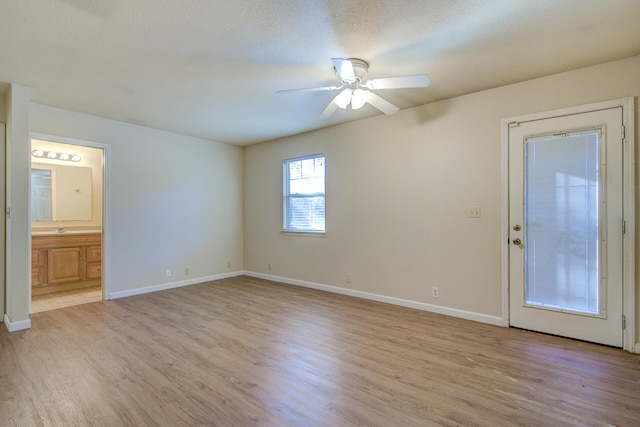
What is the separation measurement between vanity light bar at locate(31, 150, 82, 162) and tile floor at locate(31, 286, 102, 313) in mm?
2177

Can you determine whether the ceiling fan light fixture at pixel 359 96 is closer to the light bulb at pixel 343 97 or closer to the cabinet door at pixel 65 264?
the light bulb at pixel 343 97

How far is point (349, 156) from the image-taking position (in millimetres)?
4484

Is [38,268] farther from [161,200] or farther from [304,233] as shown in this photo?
[304,233]

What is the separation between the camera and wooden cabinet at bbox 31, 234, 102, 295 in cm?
454

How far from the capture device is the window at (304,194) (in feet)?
16.2

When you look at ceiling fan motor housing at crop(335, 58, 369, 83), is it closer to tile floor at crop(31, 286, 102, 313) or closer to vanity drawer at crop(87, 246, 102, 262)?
tile floor at crop(31, 286, 102, 313)

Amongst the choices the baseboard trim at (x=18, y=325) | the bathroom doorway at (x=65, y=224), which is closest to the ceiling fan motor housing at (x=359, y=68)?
the bathroom doorway at (x=65, y=224)

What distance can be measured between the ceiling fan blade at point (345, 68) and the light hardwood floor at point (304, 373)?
2.24 meters

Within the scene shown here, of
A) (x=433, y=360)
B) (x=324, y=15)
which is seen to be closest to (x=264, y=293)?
(x=433, y=360)

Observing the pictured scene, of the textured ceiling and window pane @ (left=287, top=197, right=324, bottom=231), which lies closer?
the textured ceiling

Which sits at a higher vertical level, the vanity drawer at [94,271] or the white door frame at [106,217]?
the white door frame at [106,217]

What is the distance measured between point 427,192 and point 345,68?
1.97 metres

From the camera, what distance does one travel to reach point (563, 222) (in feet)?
9.62

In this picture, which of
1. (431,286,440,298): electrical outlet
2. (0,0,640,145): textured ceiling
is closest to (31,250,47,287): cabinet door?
(0,0,640,145): textured ceiling
